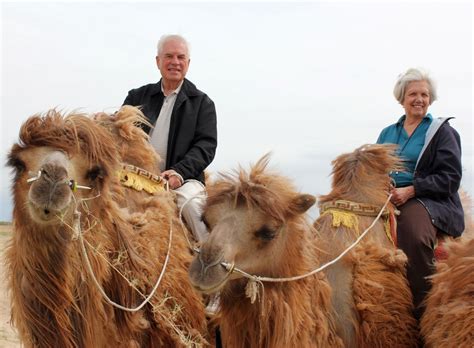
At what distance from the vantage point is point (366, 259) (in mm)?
5305

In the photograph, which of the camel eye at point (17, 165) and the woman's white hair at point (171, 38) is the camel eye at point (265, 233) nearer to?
the camel eye at point (17, 165)

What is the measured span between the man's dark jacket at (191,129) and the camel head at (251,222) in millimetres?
1468

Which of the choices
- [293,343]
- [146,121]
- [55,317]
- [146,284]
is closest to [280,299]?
[293,343]

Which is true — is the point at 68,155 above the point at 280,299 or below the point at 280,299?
above

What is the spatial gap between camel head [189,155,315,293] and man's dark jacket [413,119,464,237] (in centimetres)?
147

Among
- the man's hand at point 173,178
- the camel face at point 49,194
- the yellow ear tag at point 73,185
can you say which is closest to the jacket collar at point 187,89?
the man's hand at point 173,178

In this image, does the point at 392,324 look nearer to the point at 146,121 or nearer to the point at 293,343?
the point at 293,343

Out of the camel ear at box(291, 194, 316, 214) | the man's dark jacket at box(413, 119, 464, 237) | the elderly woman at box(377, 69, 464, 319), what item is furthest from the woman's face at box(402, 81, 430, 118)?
the camel ear at box(291, 194, 316, 214)

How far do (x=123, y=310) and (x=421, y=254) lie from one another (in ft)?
8.35

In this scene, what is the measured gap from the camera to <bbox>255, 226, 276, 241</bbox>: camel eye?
4.39 m

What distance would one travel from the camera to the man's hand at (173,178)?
5797mm

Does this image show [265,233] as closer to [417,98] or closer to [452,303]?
[452,303]

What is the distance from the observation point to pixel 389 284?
17.1ft

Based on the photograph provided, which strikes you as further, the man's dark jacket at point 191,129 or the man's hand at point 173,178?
the man's dark jacket at point 191,129
